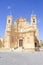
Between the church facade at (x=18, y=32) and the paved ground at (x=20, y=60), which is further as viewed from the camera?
the church facade at (x=18, y=32)

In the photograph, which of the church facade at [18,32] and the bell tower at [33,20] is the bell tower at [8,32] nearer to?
the church facade at [18,32]

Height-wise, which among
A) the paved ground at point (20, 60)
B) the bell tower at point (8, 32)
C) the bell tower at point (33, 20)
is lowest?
the paved ground at point (20, 60)

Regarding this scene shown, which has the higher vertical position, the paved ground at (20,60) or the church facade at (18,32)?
the church facade at (18,32)

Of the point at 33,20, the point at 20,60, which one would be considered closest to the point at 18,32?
the point at 33,20

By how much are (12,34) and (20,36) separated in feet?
10.2

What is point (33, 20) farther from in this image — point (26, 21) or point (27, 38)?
point (27, 38)

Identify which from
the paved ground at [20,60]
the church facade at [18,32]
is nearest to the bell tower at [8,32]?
the church facade at [18,32]

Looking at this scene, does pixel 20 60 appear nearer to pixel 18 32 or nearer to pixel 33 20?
pixel 18 32

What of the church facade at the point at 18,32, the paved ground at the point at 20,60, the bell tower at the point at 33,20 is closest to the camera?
the paved ground at the point at 20,60

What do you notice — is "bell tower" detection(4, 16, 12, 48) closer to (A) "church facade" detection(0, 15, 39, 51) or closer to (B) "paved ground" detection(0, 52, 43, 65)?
(A) "church facade" detection(0, 15, 39, 51)

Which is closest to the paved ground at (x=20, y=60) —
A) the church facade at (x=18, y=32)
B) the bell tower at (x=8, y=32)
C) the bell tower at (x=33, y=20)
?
the church facade at (x=18, y=32)

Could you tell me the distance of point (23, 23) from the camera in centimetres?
5038

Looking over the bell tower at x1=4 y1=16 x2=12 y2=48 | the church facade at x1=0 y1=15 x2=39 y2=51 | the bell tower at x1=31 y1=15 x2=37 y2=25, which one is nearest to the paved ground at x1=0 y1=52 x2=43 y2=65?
the church facade at x1=0 y1=15 x2=39 y2=51

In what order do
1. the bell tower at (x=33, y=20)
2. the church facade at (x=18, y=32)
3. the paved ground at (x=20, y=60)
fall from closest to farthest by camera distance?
the paved ground at (x=20, y=60)
the church facade at (x=18, y=32)
the bell tower at (x=33, y=20)
